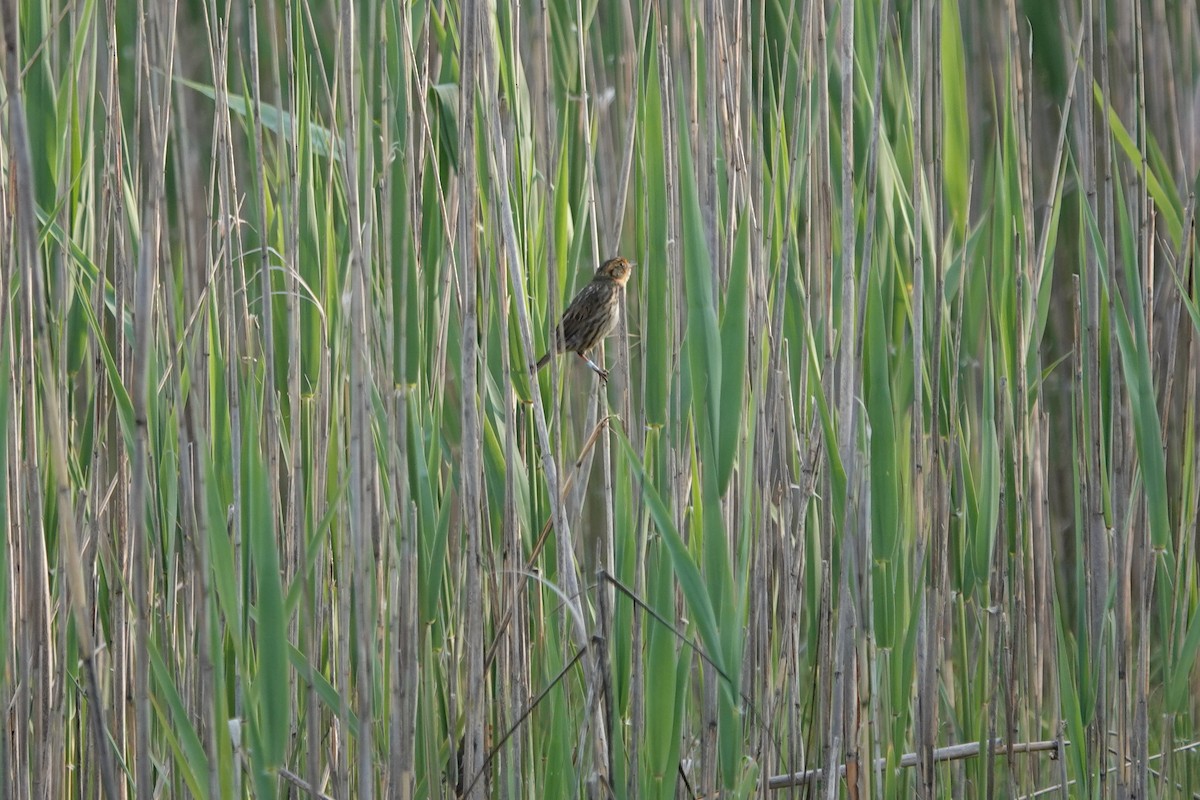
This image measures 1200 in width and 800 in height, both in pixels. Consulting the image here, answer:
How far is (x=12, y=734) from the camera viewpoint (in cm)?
157

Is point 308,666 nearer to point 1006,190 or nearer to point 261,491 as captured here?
point 261,491

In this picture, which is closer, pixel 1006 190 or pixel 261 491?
pixel 261 491

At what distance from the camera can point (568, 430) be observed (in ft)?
5.15

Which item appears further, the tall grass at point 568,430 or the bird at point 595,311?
the bird at point 595,311

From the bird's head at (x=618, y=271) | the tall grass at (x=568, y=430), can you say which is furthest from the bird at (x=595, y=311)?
the tall grass at (x=568, y=430)

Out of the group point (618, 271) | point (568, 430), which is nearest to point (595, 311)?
point (618, 271)

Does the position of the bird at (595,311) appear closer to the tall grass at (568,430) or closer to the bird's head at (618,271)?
the bird's head at (618,271)

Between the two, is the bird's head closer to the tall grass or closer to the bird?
the bird

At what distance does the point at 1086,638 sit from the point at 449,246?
0.91 m

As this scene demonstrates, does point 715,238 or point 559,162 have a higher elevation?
point 559,162

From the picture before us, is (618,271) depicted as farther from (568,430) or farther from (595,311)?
(568,430)

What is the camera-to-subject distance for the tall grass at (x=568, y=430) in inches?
51.9


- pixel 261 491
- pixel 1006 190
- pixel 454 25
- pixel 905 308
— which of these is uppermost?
pixel 454 25

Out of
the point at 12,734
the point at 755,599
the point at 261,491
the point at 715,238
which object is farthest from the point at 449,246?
the point at 12,734
